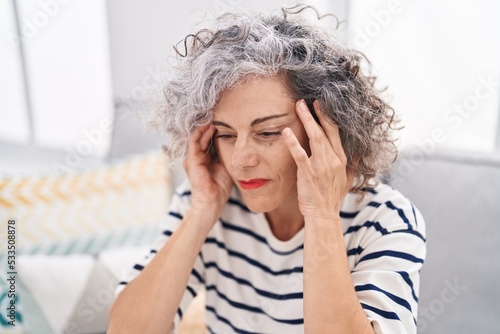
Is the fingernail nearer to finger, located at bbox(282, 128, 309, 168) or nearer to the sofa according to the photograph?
finger, located at bbox(282, 128, 309, 168)

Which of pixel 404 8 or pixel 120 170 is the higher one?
pixel 404 8

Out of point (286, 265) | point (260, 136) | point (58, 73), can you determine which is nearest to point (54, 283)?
point (286, 265)

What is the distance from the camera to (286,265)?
1.21 metres

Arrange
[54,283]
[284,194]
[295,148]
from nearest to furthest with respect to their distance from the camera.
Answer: [295,148] < [284,194] < [54,283]

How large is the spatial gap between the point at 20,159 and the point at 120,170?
5.56 ft

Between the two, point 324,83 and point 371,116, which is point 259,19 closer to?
point 324,83

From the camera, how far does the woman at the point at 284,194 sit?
0.99 metres

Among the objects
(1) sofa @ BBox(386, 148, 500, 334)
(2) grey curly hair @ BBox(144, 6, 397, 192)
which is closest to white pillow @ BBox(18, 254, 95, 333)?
(2) grey curly hair @ BBox(144, 6, 397, 192)

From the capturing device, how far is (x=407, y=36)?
189 centimetres

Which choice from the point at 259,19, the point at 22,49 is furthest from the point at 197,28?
the point at 22,49

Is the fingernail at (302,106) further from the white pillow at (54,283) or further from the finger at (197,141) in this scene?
the white pillow at (54,283)

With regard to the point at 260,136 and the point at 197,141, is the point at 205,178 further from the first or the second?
the point at 260,136

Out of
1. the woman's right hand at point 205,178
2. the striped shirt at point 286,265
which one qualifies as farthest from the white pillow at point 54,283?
the woman's right hand at point 205,178

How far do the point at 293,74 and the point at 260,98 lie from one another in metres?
0.10
